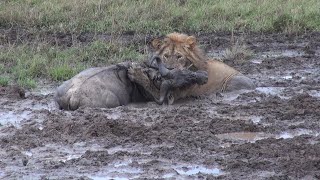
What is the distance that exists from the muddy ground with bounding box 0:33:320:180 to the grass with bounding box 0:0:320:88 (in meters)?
2.64

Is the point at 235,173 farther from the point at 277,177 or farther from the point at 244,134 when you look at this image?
the point at 244,134

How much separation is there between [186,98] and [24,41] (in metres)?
4.62

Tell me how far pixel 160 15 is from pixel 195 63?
555 centimetres

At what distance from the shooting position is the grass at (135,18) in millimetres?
12913

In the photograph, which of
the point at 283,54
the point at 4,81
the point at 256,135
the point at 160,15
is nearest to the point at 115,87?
the point at 4,81

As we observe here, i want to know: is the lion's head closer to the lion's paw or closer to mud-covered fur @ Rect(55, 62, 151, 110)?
the lion's paw

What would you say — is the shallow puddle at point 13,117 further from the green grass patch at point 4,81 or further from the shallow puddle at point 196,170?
the shallow puddle at point 196,170

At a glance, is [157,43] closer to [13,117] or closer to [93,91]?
[93,91]

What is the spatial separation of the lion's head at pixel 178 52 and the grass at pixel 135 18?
2.22 m

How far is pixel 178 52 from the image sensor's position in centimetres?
1012

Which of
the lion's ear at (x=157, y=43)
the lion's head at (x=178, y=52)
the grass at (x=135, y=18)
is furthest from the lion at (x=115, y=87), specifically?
the grass at (x=135, y=18)

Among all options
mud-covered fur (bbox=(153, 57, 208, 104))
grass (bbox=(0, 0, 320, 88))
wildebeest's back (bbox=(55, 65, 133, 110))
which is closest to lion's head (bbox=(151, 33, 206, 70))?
mud-covered fur (bbox=(153, 57, 208, 104))

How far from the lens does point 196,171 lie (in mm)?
6559

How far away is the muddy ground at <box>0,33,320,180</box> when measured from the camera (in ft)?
21.5
